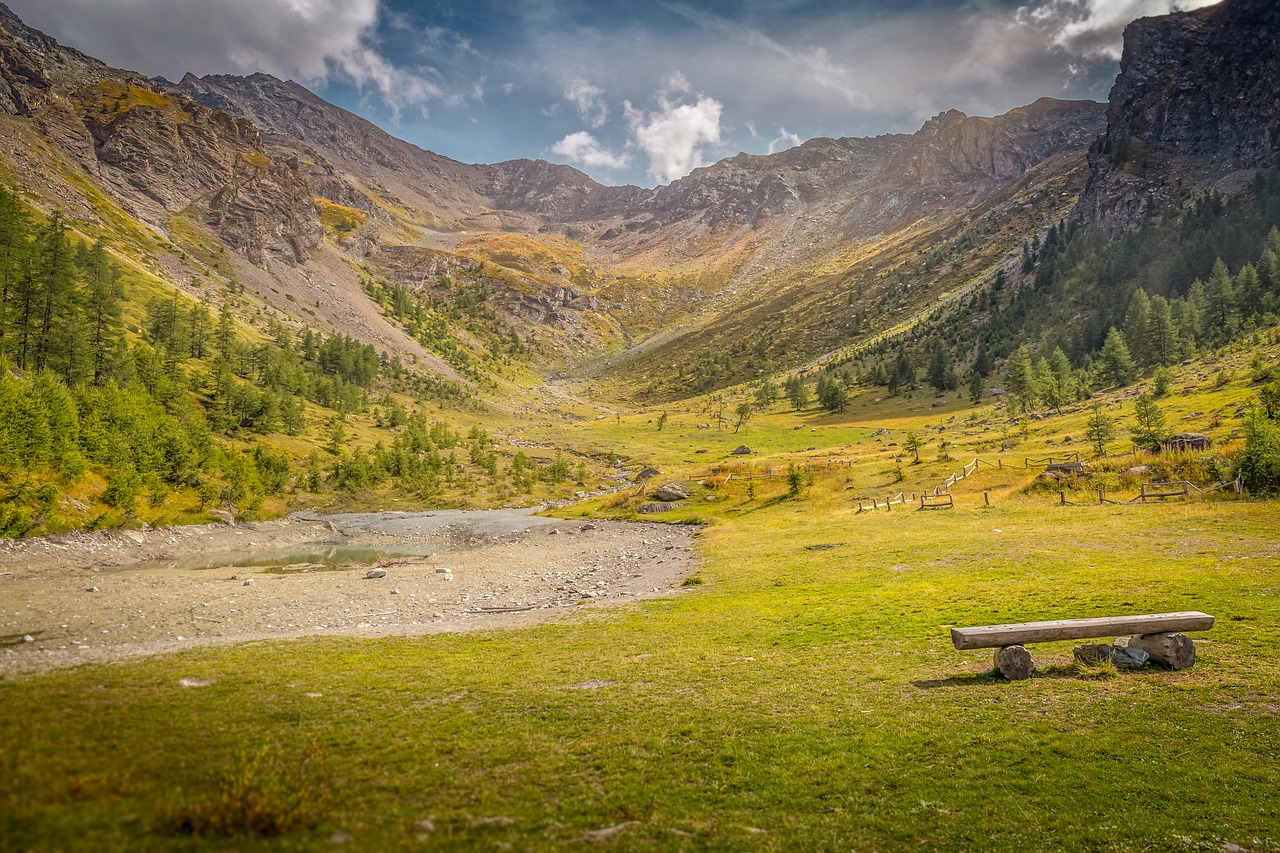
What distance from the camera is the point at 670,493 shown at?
75.8 m

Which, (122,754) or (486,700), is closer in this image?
(122,754)

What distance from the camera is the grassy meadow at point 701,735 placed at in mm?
6988

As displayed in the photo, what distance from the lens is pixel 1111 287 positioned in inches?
7397

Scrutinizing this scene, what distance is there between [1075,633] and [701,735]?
10861 millimetres

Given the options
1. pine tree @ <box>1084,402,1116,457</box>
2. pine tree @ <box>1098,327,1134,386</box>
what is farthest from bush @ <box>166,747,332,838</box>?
pine tree @ <box>1098,327,1134,386</box>

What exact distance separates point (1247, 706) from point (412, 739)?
56.3 feet

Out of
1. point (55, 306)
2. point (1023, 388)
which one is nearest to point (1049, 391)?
point (1023, 388)

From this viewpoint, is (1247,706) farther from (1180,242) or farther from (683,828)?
(1180,242)

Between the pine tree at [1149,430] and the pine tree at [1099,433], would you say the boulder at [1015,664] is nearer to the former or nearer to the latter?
the pine tree at [1149,430]

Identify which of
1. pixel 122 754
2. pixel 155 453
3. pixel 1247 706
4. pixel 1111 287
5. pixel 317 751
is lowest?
pixel 1247 706

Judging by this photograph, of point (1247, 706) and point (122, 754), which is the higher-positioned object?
point (122, 754)

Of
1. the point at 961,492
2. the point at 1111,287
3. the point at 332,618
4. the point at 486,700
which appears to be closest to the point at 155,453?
the point at 332,618

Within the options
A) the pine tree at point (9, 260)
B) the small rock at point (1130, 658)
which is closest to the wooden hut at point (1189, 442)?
the small rock at point (1130, 658)

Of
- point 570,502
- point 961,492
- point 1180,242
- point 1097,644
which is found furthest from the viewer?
point 1180,242
